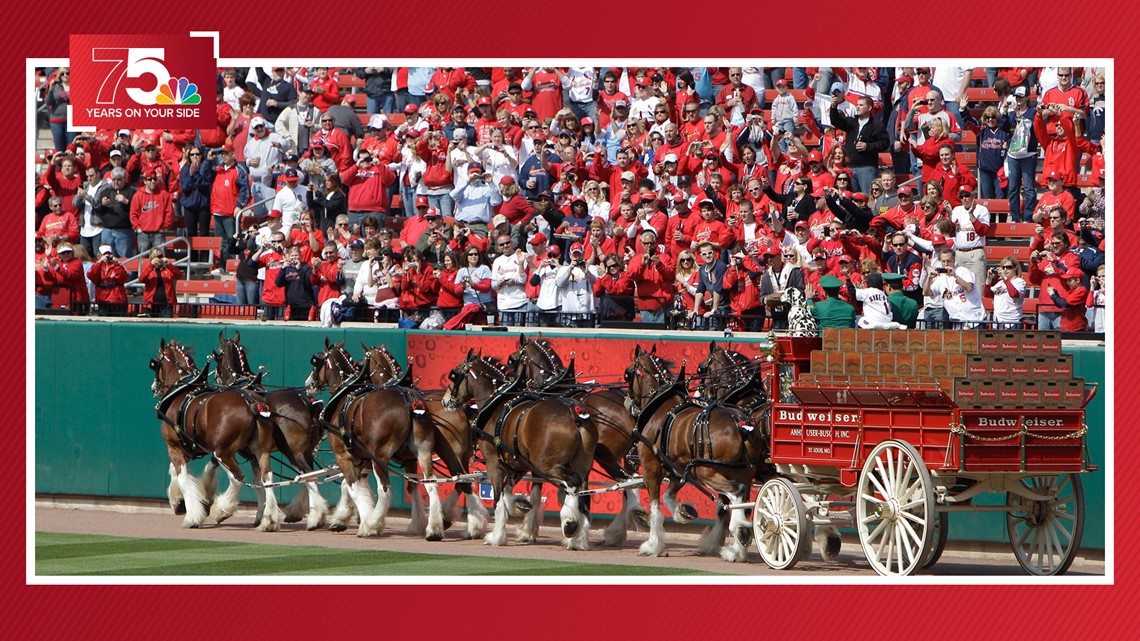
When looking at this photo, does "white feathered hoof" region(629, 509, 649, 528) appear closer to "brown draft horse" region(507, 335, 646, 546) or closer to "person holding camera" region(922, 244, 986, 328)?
"brown draft horse" region(507, 335, 646, 546)

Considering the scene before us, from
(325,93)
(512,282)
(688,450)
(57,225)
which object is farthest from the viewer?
(325,93)

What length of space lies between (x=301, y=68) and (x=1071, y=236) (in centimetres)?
1399

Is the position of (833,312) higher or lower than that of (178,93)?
lower

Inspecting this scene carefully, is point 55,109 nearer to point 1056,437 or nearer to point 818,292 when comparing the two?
point 818,292

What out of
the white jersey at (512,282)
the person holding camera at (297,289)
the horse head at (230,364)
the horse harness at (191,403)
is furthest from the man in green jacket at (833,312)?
the person holding camera at (297,289)

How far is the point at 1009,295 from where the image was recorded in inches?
790

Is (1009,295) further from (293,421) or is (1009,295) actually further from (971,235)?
(293,421)

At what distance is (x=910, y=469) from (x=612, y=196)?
32.5 feet

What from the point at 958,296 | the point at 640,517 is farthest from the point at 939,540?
the point at 958,296

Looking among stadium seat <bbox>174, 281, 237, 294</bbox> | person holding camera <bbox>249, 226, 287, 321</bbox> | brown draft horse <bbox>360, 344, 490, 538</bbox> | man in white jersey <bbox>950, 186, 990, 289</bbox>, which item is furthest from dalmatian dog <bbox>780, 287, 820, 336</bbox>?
stadium seat <bbox>174, 281, 237, 294</bbox>

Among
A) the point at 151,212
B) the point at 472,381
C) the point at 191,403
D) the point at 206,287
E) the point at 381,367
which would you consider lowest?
the point at 191,403

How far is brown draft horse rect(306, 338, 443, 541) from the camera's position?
1989cm

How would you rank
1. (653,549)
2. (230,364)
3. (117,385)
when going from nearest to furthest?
(653,549) → (230,364) → (117,385)

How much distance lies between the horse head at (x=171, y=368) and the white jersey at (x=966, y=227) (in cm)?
948
